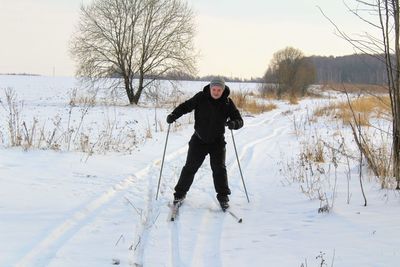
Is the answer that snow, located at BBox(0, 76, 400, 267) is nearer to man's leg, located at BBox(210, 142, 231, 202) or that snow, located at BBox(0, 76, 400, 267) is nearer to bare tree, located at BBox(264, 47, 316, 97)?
man's leg, located at BBox(210, 142, 231, 202)

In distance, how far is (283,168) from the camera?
9742mm

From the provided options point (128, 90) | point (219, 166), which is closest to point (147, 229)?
point (219, 166)

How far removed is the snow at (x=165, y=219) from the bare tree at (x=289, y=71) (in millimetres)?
49973

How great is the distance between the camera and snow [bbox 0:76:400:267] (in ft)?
14.9

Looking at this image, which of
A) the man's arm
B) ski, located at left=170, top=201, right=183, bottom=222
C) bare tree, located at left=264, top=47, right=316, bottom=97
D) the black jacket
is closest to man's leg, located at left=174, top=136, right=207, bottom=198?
the black jacket

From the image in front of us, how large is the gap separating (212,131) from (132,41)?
25821 millimetres

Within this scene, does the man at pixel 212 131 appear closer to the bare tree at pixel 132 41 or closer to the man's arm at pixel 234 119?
the man's arm at pixel 234 119

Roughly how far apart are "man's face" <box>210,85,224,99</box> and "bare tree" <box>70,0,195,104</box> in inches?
999

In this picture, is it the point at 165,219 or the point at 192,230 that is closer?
the point at 192,230

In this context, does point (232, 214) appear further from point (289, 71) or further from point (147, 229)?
point (289, 71)

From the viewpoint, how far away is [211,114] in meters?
6.77

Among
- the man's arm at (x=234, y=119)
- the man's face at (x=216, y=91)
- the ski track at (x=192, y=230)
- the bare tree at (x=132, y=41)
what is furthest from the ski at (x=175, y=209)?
the bare tree at (x=132, y=41)

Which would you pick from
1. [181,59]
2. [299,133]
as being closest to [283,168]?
[299,133]

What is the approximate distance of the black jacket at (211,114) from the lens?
675 centimetres
